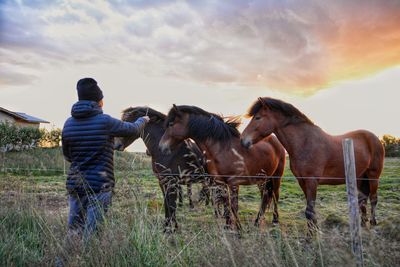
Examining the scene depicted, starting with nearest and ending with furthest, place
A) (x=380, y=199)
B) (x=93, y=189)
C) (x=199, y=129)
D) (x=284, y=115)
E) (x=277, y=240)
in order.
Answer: (x=277, y=240) → (x=93, y=189) → (x=284, y=115) → (x=199, y=129) → (x=380, y=199)

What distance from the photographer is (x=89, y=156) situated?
3922 mm

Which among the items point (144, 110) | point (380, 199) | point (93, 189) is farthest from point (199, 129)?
point (380, 199)

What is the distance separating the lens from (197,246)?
3.58m

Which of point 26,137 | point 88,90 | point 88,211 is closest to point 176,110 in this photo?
point 88,90

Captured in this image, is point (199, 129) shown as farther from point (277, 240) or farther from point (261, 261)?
point (261, 261)

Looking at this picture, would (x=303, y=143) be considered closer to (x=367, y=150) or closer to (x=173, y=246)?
(x=367, y=150)

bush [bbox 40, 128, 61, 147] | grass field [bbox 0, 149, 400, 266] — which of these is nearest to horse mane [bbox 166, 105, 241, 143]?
grass field [bbox 0, 149, 400, 266]

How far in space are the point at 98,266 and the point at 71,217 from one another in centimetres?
105

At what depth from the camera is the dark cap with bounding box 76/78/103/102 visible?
13.2ft

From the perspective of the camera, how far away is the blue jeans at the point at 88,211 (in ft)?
12.3

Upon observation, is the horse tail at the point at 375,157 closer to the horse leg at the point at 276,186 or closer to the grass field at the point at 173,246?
the horse leg at the point at 276,186

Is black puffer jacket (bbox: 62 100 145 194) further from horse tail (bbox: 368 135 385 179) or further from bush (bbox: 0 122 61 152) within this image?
bush (bbox: 0 122 61 152)

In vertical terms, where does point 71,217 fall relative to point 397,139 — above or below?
below

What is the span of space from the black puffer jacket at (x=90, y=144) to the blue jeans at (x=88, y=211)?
0.09 m
